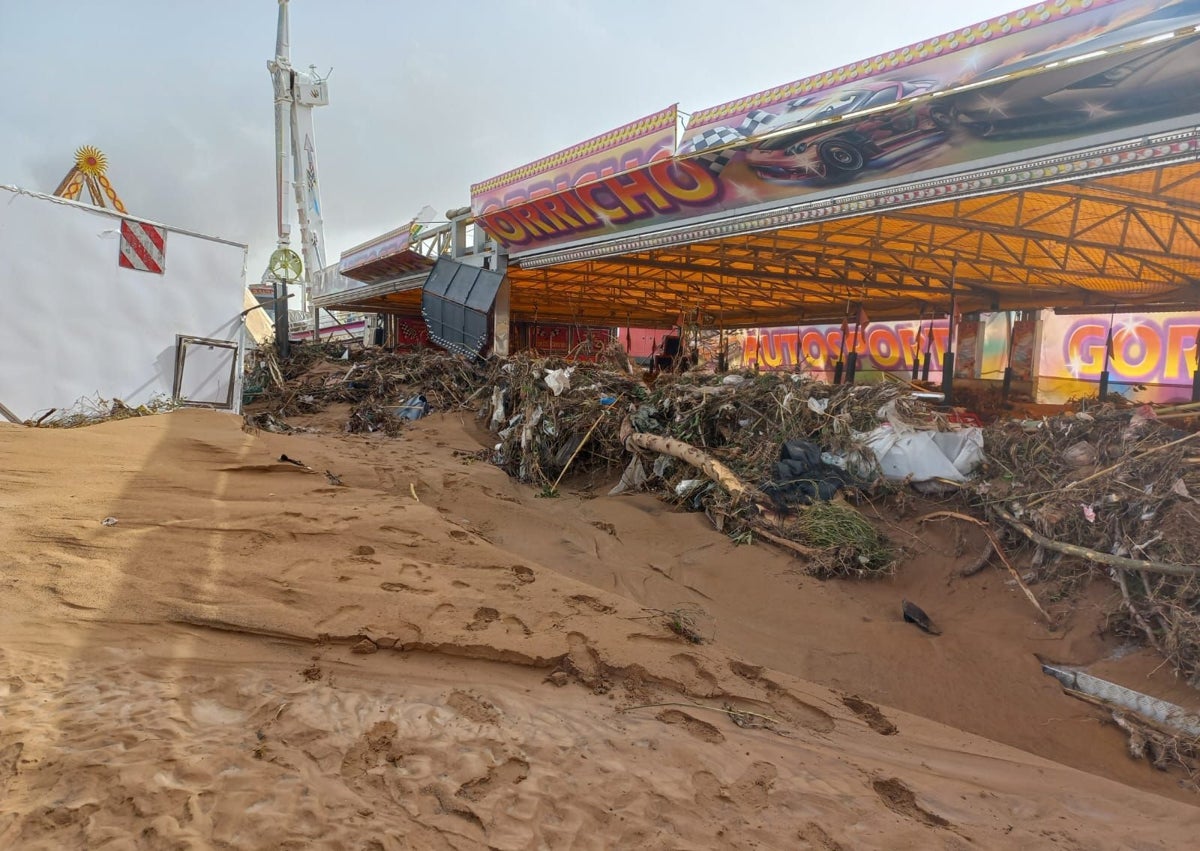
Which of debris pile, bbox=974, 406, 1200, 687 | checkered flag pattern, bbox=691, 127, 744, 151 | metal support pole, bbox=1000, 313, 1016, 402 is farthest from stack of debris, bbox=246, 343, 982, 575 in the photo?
metal support pole, bbox=1000, 313, 1016, 402

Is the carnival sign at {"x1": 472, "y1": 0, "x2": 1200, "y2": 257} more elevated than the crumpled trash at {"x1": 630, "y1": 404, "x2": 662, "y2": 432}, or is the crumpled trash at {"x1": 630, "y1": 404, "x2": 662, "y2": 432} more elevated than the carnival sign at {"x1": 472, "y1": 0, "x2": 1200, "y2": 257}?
the carnival sign at {"x1": 472, "y1": 0, "x2": 1200, "y2": 257}

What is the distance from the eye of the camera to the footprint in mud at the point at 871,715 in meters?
3.06

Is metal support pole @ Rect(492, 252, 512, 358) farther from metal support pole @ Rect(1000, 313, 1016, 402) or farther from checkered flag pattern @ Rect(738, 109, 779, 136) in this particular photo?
metal support pole @ Rect(1000, 313, 1016, 402)

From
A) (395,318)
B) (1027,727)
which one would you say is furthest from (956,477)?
(395,318)

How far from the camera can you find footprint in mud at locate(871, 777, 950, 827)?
2291 millimetres

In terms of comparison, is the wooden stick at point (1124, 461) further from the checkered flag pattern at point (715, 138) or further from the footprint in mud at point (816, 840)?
the checkered flag pattern at point (715, 138)

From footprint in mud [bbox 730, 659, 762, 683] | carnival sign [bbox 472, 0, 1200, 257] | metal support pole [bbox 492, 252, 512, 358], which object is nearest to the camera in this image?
footprint in mud [bbox 730, 659, 762, 683]

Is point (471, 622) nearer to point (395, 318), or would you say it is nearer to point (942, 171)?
point (942, 171)

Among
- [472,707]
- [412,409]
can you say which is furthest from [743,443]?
[412,409]

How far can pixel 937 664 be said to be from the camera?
379cm

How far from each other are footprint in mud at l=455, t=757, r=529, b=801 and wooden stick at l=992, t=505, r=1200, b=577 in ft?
12.4

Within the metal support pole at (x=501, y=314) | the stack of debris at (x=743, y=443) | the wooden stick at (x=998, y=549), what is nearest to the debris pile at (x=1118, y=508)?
the wooden stick at (x=998, y=549)

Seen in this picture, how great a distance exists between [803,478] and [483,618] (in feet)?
10.9

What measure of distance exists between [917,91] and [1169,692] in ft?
17.0
